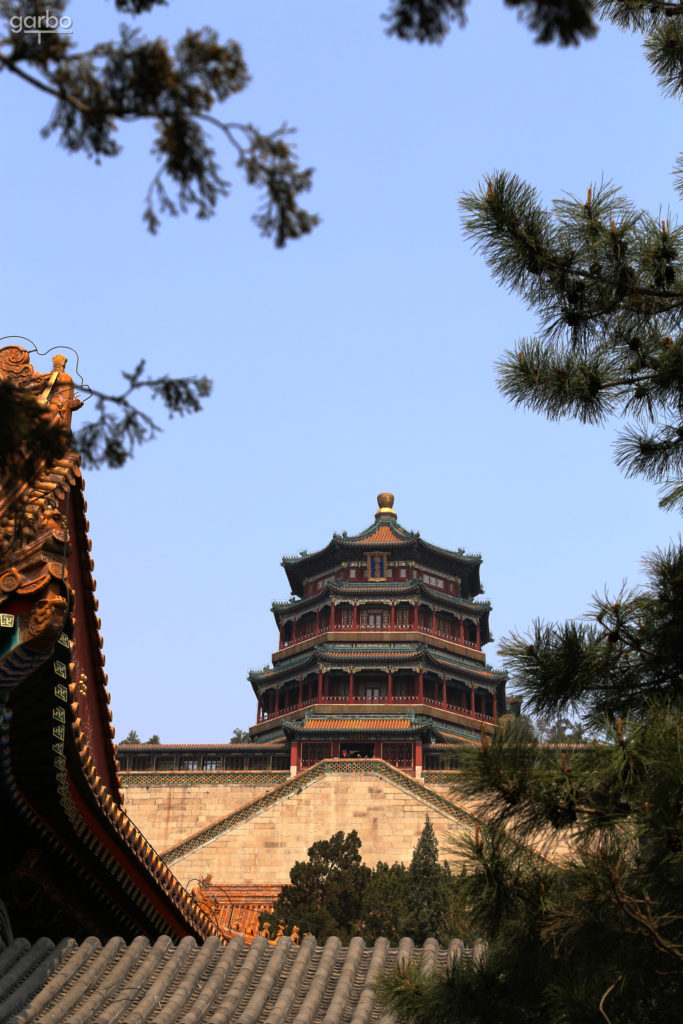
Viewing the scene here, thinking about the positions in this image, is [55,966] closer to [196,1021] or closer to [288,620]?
[196,1021]

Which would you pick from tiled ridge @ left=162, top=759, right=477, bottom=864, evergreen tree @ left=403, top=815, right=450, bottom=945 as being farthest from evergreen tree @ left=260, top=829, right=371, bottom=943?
tiled ridge @ left=162, top=759, right=477, bottom=864

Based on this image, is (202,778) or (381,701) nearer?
(202,778)

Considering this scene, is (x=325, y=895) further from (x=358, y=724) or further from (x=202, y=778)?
(x=358, y=724)

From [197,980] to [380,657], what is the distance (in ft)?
104

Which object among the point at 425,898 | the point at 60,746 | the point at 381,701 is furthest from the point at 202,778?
the point at 60,746

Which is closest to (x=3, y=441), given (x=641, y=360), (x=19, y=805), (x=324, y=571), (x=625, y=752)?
(x=625, y=752)

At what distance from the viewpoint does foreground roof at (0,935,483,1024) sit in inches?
287

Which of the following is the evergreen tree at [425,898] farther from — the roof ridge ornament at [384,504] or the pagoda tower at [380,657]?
the roof ridge ornament at [384,504]

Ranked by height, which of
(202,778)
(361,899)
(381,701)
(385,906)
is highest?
(381,701)

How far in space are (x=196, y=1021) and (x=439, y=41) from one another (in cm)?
557

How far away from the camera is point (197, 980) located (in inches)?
303

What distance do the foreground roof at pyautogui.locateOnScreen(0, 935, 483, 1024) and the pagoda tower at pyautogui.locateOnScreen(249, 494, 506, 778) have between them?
28596 millimetres

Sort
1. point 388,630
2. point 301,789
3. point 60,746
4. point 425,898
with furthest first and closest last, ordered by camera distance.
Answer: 1. point 388,630
2. point 301,789
3. point 425,898
4. point 60,746

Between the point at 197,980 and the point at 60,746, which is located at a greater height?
the point at 60,746
